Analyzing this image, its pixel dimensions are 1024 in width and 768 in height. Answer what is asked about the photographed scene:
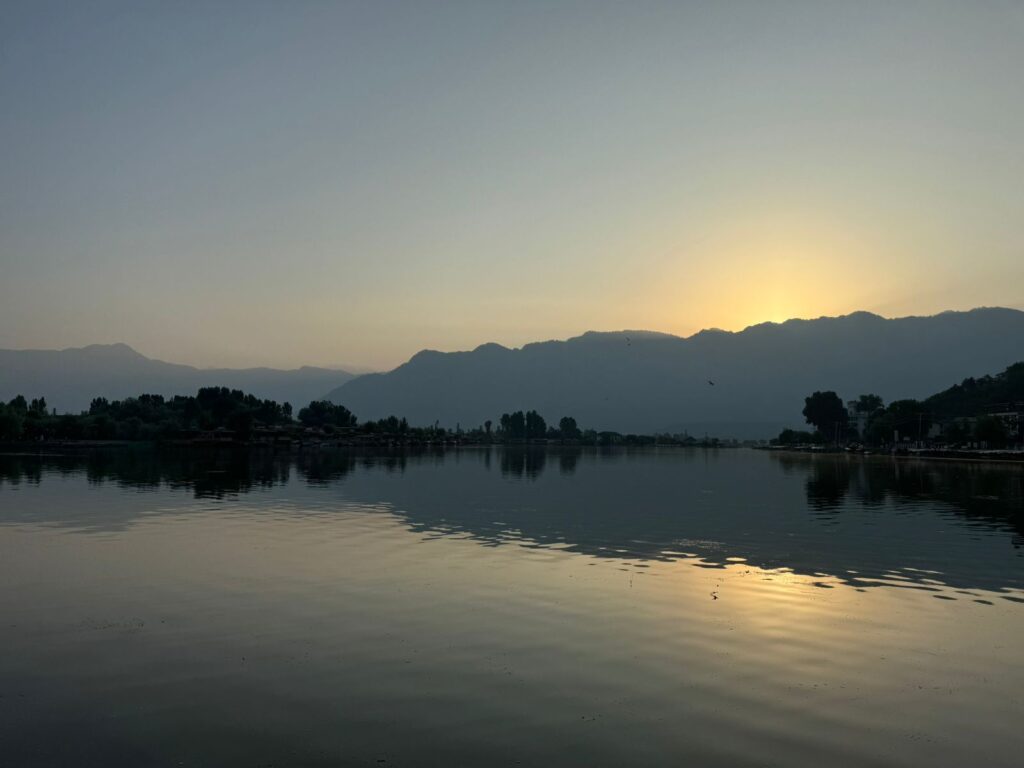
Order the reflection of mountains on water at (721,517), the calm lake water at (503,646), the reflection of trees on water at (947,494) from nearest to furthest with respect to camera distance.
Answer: the calm lake water at (503,646)
the reflection of mountains on water at (721,517)
the reflection of trees on water at (947,494)

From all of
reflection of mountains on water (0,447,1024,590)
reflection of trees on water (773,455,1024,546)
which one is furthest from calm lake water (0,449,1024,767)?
reflection of trees on water (773,455,1024,546)

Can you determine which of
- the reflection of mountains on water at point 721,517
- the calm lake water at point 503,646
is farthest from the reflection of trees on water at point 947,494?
the calm lake water at point 503,646

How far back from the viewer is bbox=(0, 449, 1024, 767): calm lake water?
47.4ft

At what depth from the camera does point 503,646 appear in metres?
21.1

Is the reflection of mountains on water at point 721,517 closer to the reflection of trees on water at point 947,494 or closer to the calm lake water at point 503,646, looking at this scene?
the reflection of trees on water at point 947,494

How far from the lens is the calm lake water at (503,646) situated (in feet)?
47.4

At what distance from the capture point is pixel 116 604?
84.3 feet

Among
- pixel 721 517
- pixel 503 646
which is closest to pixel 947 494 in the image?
pixel 721 517

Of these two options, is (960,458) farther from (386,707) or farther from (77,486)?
(386,707)

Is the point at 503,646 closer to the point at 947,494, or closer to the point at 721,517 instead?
the point at 721,517

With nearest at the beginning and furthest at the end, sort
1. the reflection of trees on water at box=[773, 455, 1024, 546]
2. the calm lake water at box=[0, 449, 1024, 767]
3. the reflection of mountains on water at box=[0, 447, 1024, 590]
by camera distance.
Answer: the calm lake water at box=[0, 449, 1024, 767] < the reflection of mountains on water at box=[0, 447, 1024, 590] < the reflection of trees on water at box=[773, 455, 1024, 546]

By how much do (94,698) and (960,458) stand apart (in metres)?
205

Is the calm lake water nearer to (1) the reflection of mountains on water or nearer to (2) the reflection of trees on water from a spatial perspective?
(1) the reflection of mountains on water

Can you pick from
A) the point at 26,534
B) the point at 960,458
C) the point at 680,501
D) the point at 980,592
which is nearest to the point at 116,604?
the point at 26,534
